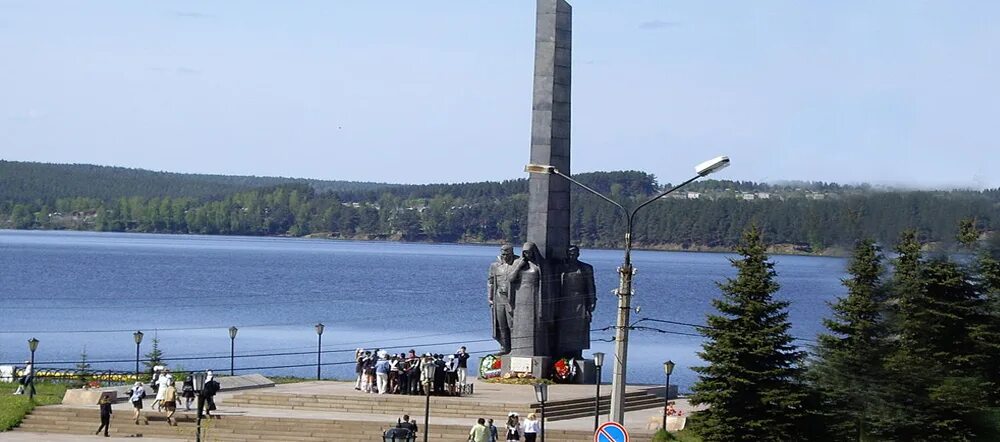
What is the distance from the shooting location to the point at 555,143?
152 feet

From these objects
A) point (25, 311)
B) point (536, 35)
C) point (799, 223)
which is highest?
point (536, 35)

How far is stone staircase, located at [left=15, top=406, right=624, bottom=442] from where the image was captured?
3941 cm

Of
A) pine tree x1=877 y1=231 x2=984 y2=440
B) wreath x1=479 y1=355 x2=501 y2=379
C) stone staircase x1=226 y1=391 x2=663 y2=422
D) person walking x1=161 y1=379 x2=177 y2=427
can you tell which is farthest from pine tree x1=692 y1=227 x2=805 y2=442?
person walking x1=161 y1=379 x2=177 y2=427

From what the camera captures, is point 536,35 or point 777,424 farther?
point 536,35

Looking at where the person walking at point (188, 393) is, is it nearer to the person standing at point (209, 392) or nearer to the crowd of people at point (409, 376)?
the person standing at point (209, 392)

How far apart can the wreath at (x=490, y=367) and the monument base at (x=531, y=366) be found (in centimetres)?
80

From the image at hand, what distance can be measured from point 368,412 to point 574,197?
117 m

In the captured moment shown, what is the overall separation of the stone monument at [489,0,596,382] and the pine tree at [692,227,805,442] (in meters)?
10.2

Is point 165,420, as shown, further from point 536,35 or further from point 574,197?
point 574,197

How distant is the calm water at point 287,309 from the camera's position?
77312 millimetres

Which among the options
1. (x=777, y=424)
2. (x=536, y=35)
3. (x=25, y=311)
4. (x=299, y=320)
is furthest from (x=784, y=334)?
(x=25, y=311)

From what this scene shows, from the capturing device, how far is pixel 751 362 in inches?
1437

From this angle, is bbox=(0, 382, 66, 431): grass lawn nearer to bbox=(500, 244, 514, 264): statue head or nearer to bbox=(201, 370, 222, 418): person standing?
bbox=(201, 370, 222, 418): person standing

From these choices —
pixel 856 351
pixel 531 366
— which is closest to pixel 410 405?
pixel 531 366
